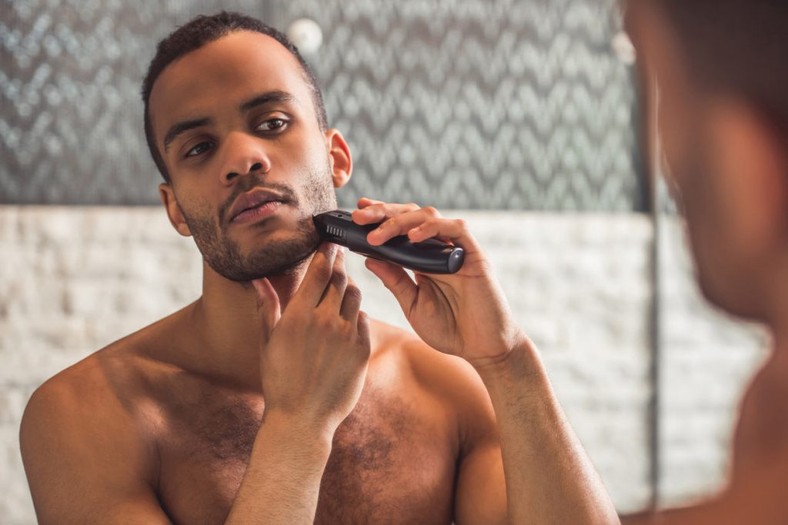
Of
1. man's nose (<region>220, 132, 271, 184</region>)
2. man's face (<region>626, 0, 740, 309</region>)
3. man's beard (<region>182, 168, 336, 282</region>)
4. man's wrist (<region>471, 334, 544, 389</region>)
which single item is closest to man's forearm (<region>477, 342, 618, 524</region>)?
man's wrist (<region>471, 334, 544, 389</region>)

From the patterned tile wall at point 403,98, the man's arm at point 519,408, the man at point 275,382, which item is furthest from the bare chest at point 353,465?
the patterned tile wall at point 403,98

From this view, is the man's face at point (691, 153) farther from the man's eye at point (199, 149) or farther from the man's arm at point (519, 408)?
the man's eye at point (199, 149)

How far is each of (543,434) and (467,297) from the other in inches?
7.8

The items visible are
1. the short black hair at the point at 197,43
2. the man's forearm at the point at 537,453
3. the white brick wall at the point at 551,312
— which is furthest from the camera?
the white brick wall at the point at 551,312

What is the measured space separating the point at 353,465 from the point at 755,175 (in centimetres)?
96

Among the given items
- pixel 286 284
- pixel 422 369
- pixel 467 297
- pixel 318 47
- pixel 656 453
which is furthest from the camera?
pixel 656 453

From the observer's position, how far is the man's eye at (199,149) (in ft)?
4.05

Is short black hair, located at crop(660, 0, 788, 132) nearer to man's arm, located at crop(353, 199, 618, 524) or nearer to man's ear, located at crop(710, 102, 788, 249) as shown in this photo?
man's ear, located at crop(710, 102, 788, 249)

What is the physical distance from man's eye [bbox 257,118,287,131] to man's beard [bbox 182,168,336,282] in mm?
79

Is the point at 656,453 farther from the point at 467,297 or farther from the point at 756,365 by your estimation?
the point at 756,365

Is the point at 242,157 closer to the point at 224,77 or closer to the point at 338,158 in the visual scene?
the point at 224,77

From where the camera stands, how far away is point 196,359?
1294 millimetres

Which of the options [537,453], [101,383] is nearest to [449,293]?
[537,453]

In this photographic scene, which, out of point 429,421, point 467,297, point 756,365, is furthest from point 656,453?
point 756,365
